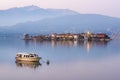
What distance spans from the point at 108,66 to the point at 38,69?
4.75 m

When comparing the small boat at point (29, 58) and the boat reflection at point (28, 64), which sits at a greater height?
the small boat at point (29, 58)

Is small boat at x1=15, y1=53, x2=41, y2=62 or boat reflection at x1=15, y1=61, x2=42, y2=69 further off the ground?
small boat at x1=15, y1=53, x2=41, y2=62

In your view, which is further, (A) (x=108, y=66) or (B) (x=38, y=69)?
(A) (x=108, y=66)

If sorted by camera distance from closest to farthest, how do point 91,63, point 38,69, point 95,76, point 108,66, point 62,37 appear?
point 95,76 → point 38,69 → point 108,66 → point 91,63 → point 62,37

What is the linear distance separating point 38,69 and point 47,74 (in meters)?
1.98

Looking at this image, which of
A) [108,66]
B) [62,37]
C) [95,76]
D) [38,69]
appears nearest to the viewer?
[95,76]

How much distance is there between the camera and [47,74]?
21.0 meters

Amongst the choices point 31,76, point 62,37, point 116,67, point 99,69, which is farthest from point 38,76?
point 62,37

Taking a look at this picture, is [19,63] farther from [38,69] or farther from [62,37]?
[62,37]

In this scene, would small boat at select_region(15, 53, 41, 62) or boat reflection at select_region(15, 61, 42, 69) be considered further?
small boat at select_region(15, 53, 41, 62)

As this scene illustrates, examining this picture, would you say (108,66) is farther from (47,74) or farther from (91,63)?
(47,74)

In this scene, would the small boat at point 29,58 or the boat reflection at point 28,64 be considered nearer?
the boat reflection at point 28,64

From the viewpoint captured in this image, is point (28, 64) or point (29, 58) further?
point (29, 58)

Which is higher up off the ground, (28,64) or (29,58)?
(29,58)
